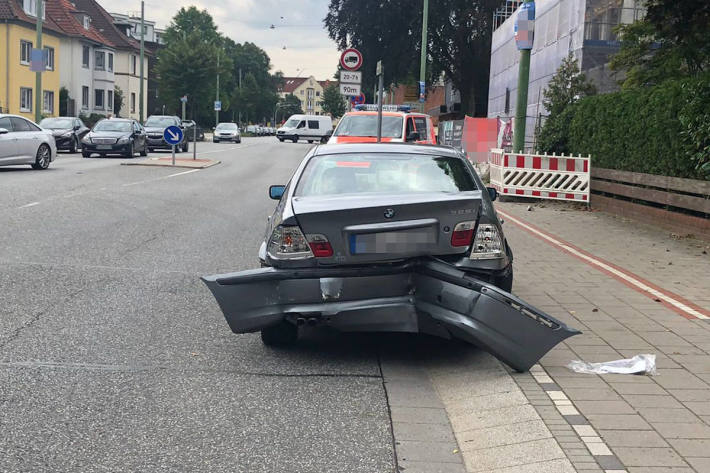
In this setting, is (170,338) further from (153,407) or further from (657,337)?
(657,337)

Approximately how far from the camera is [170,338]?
663cm

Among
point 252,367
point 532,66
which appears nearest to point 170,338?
point 252,367

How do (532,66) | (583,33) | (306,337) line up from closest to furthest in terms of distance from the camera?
(306,337) < (583,33) < (532,66)

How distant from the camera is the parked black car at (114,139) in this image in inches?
1310

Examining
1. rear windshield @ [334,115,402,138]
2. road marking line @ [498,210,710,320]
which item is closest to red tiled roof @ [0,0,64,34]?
rear windshield @ [334,115,402,138]

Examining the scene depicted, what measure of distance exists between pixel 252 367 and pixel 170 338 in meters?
0.92

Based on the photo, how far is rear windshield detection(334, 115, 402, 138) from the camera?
19922 mm

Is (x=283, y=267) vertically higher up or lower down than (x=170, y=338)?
higher up

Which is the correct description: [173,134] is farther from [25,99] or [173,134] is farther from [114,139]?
[25,99]

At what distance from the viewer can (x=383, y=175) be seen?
273 inches

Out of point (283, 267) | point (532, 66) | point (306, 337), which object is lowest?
point (306, 337)

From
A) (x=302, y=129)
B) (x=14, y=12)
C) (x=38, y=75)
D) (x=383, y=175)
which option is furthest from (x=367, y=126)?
(x=302, y=129)

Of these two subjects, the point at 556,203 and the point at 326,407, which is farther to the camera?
the point at 556,203

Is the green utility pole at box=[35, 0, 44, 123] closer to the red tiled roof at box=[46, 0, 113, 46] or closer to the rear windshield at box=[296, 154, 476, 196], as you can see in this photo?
the red tiled roof at box=[46, 0, 113, 46]
